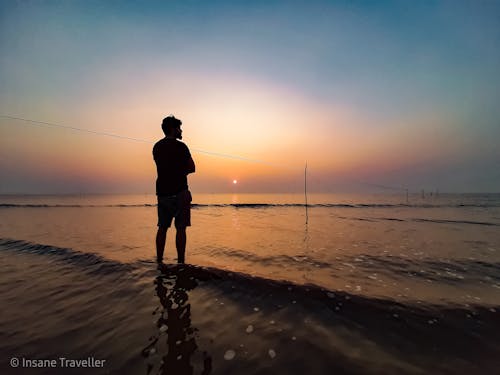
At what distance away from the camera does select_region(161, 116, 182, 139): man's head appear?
19.4ft

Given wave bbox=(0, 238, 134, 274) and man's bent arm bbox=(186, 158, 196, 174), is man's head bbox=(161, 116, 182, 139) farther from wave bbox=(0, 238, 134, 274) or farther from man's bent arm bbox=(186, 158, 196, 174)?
wave bbox=(0, 238, 134, 274)

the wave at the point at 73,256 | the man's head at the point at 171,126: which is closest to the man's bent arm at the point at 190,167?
the man's head at the point at 171,126

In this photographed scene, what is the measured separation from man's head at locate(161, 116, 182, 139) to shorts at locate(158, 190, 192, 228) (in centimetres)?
139

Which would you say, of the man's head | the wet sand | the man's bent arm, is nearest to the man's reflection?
the wet sand

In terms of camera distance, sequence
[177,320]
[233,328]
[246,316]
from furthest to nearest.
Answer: [246,316] → [177,320] → [233,328]

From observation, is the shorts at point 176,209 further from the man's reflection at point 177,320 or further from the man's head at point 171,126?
the man's head at point 171,126

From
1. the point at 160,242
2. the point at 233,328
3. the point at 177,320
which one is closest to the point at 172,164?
the point at 160,242

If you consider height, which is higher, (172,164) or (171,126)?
(171,126)

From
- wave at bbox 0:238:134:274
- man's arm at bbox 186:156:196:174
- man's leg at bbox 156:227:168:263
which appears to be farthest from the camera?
man's leg at bbox 156:227:168:263

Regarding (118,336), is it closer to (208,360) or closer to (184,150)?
(208,360)

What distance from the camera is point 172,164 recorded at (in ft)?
19.0

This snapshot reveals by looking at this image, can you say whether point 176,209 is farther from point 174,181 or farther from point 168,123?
point 168,123

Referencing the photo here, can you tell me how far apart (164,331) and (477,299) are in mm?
5021

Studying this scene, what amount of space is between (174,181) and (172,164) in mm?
391
